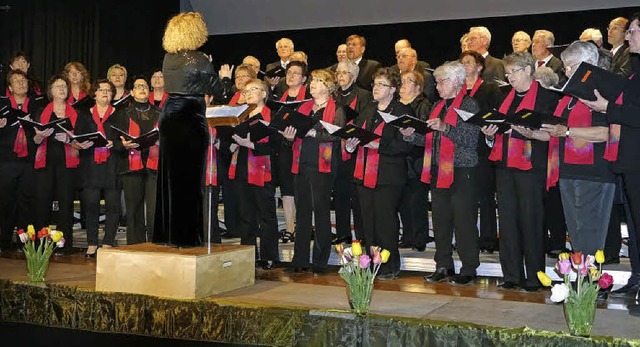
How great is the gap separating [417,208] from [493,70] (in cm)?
135

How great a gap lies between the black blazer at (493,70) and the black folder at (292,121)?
1.76m

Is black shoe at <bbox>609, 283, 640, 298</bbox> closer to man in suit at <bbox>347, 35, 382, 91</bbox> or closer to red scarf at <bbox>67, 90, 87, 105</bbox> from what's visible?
man in suit at <bbox>347, 35, 382, 91</bbox>

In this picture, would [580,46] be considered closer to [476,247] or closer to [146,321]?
[476,247]

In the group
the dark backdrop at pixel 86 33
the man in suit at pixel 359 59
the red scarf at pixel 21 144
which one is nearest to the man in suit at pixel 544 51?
the man in suit at pixel 359 59

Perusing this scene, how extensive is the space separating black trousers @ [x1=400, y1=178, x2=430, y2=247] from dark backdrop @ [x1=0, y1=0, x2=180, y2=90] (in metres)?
5.30

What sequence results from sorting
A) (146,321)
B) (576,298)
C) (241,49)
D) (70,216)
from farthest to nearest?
1. (241,49)
2. (70,216)
3. (146,321)
4. (576,298)

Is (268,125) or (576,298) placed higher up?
(268,125)

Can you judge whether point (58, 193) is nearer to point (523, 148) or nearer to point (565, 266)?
point (523, 148)

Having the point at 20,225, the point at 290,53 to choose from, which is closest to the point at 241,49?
the point at 290,53

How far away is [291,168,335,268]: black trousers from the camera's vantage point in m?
5.84

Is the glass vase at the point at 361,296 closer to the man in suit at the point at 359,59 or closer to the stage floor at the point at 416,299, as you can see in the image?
the stage floor at the point at 416,299

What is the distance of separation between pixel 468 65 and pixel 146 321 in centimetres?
304

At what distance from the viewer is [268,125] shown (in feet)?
19.1

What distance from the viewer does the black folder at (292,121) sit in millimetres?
5602
